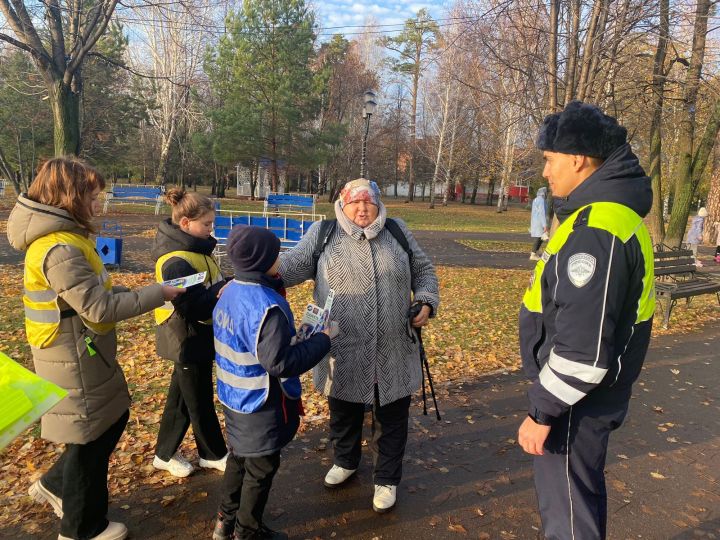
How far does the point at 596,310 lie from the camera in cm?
180

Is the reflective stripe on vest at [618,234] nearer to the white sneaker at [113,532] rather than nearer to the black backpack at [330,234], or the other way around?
the black backpack at [330,234]

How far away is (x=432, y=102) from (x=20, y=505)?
40220 mm

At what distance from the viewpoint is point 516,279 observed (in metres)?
11.2

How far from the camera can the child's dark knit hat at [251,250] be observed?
89.1 inches

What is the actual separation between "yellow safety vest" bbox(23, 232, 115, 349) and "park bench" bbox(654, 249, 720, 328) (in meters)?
7.70

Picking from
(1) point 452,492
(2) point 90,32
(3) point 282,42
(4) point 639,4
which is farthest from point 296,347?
(3) point 282,42

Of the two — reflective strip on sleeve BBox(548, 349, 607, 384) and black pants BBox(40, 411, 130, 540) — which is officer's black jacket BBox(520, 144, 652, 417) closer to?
reflective strip on sleeve BBox(548, 349, 607, 384)

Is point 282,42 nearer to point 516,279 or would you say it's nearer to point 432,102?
point 432,102

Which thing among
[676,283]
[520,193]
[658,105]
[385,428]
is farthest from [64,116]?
[520,193]

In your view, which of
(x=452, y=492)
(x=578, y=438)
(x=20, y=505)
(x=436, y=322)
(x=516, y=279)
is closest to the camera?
(x=578, y=438)

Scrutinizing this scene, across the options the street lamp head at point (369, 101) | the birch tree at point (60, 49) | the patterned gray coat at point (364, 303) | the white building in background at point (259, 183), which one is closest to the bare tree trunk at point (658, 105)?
the patterned gray coat at point (364, 303)

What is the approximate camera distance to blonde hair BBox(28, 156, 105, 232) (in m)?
2.26

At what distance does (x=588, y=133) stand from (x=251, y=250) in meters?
1.51

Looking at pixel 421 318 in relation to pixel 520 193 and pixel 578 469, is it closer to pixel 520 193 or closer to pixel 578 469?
pixel 578 469
